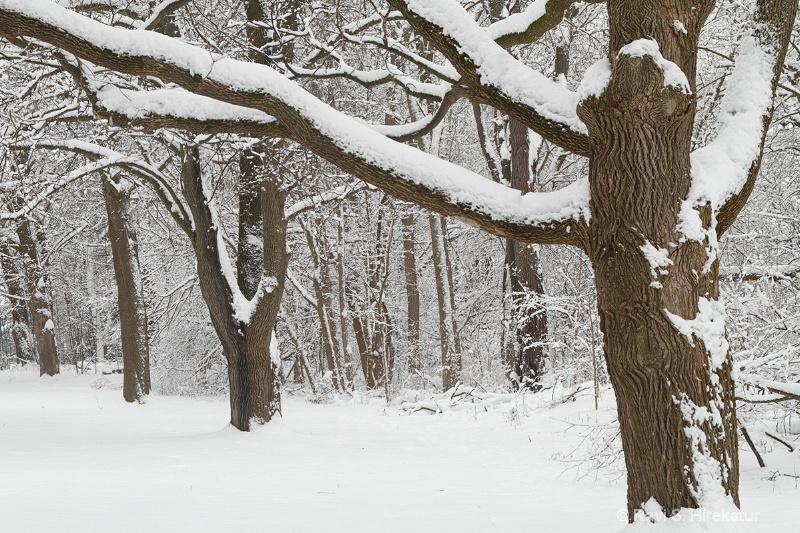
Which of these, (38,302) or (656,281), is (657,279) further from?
(38,302)

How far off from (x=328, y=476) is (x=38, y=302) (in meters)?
19.7

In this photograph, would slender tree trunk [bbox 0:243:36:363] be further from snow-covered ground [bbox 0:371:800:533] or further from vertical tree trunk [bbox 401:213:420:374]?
snow-covered ground [bbox 0:371:800:533]

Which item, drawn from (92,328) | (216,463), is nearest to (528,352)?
(216,463)

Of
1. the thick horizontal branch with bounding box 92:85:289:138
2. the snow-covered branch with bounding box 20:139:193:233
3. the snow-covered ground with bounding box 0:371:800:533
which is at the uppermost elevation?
the snow-covered branch with bounding box 20:139:193:233

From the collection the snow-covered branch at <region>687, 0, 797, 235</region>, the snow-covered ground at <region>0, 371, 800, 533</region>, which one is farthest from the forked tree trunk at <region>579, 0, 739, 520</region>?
the snow-covered ground at <region>0, 371, 800, 533</region>

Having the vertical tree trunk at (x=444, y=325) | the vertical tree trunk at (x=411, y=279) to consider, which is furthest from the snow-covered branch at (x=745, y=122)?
the vertical tree trunk at (x=411, y=279)

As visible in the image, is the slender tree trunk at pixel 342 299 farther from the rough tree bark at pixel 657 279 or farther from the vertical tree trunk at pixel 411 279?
the rough tree bark at pixel 657 279

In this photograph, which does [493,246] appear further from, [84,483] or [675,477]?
[675,477]

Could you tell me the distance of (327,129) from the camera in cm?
400

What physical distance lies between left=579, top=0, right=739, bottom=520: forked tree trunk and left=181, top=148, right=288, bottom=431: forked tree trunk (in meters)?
6.94

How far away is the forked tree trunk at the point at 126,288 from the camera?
16000 millimetres

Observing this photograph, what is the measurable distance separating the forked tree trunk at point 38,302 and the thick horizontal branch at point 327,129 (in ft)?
70.7

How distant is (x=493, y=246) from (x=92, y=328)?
72.1 feet

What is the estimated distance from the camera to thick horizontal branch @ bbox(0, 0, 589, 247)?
12.7 feet
